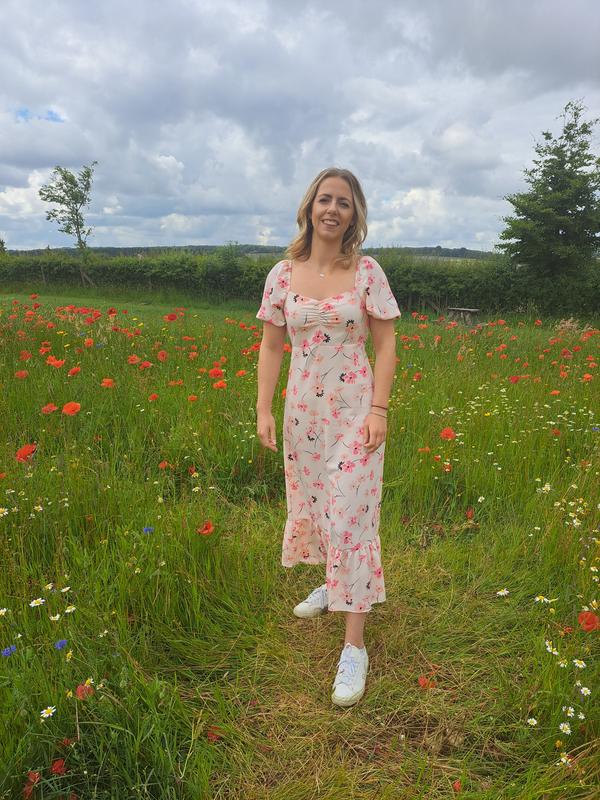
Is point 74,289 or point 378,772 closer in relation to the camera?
point 378,772

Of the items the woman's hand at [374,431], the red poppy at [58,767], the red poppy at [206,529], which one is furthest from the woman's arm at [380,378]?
the red poppy at [58,767]

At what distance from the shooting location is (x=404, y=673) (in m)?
2.20

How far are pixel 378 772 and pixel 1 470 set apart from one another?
2290mm

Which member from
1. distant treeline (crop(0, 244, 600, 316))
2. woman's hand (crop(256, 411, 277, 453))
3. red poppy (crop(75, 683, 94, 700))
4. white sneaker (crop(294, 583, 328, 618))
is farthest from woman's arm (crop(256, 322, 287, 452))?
distant treeline (crop(0, 244, 600, 316))

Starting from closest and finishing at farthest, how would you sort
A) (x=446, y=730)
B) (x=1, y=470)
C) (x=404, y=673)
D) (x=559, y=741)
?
1. (x=559, y=741)
2. (x=446, y=730)
3. (x=404, y=673)
4. (x=1, y=470)

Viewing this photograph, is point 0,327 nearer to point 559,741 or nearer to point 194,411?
point 194,411

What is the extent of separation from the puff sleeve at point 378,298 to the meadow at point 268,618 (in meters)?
1.25

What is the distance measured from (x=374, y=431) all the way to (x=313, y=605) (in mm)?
1048

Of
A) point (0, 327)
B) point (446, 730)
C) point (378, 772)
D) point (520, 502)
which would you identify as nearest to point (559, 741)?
point (446, 730)

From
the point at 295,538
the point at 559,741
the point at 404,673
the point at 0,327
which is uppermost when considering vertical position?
the point at 0,327

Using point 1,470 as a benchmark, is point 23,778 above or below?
below

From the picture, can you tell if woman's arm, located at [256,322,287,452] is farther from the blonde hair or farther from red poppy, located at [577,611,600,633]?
red poppy, located at [577,611,600,633]

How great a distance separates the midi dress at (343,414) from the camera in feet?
6.82

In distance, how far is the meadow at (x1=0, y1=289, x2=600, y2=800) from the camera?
1.64 meters
